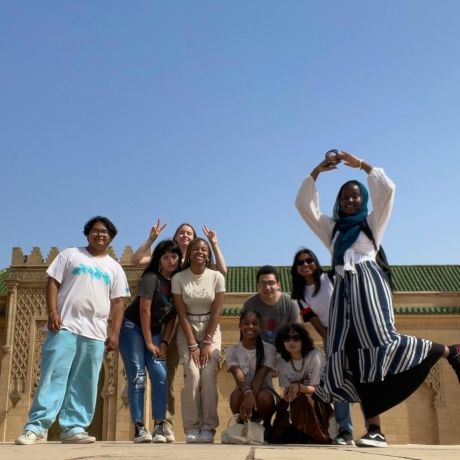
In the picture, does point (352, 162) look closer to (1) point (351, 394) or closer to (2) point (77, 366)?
(1) point (351, 394)

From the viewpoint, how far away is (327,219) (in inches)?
163

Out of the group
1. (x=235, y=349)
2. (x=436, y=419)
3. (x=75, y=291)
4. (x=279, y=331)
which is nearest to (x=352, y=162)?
(x=279, y=331)

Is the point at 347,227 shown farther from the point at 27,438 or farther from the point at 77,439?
the point at 27,438

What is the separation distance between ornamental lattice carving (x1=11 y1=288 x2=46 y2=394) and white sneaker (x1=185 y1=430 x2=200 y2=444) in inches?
382

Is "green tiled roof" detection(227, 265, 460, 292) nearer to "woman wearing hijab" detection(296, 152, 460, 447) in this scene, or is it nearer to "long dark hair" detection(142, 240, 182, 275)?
"long dark hair" detection(142, 240, 182, 275)

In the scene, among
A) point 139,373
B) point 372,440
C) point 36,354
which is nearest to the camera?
point 372,440

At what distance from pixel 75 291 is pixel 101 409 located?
9.79m

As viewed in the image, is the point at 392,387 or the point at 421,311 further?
the point at 421,311

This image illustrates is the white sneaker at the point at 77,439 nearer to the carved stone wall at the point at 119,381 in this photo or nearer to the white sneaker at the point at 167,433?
the white sneaker at the point at 167,433

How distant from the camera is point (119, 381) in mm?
12836

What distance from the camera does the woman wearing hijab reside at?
138 inches

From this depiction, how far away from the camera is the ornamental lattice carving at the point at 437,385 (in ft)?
42.0

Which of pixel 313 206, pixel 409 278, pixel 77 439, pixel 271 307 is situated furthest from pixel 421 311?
pixel 77 439

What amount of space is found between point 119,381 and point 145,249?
860 centimetres
